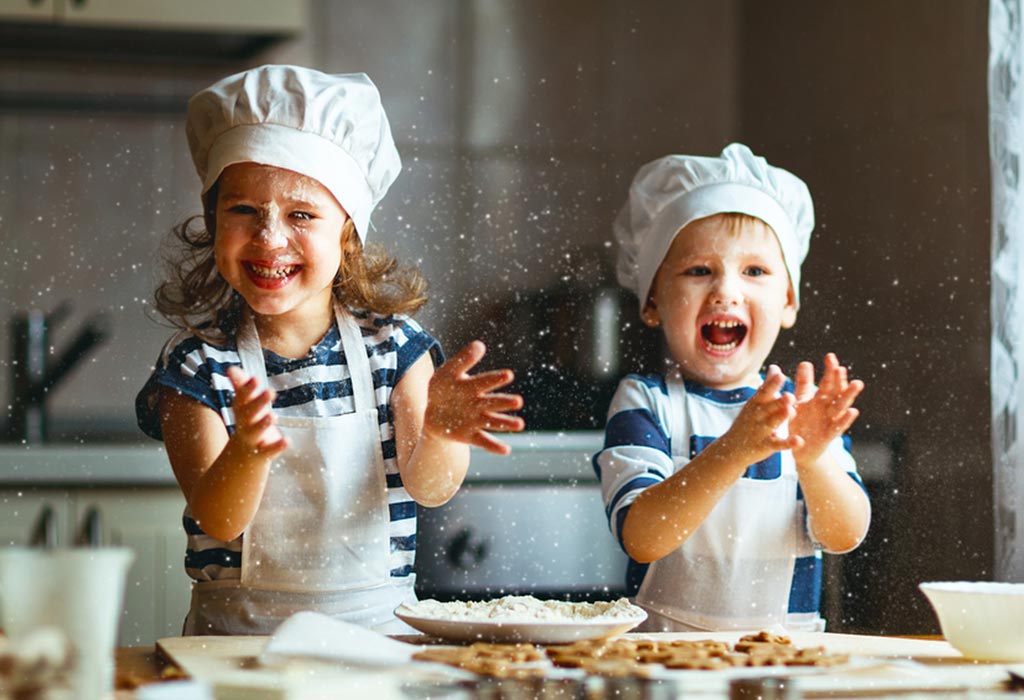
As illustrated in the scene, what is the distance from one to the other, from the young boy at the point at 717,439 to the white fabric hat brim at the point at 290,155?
0.52ft

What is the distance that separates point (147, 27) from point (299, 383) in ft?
0.91

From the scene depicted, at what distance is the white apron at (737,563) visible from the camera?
0.53 metres

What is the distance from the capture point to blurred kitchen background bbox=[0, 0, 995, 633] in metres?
0.66

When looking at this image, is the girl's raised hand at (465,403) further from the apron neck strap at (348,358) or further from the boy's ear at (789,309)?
the boy's ear at (789,309)

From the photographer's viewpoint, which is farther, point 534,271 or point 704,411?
point 534,271

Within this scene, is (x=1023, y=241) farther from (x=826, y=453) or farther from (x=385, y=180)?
(x=385, y=180)

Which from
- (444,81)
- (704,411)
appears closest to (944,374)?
(704,411)

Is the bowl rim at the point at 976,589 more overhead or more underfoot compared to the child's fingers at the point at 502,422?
more underfoot

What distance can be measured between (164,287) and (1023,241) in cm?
45

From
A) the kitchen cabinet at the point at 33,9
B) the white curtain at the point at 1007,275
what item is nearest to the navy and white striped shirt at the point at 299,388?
the kitchen cabinet at the point at 33,9

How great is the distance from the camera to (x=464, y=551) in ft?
2.19

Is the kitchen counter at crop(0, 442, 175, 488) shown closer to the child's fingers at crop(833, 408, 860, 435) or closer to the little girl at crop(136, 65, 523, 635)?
the little girl at crop(136, 65, 523, 635)

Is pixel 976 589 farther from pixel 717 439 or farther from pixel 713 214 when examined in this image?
pixel 713 214

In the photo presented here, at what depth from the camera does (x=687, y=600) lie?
0.53 meters
